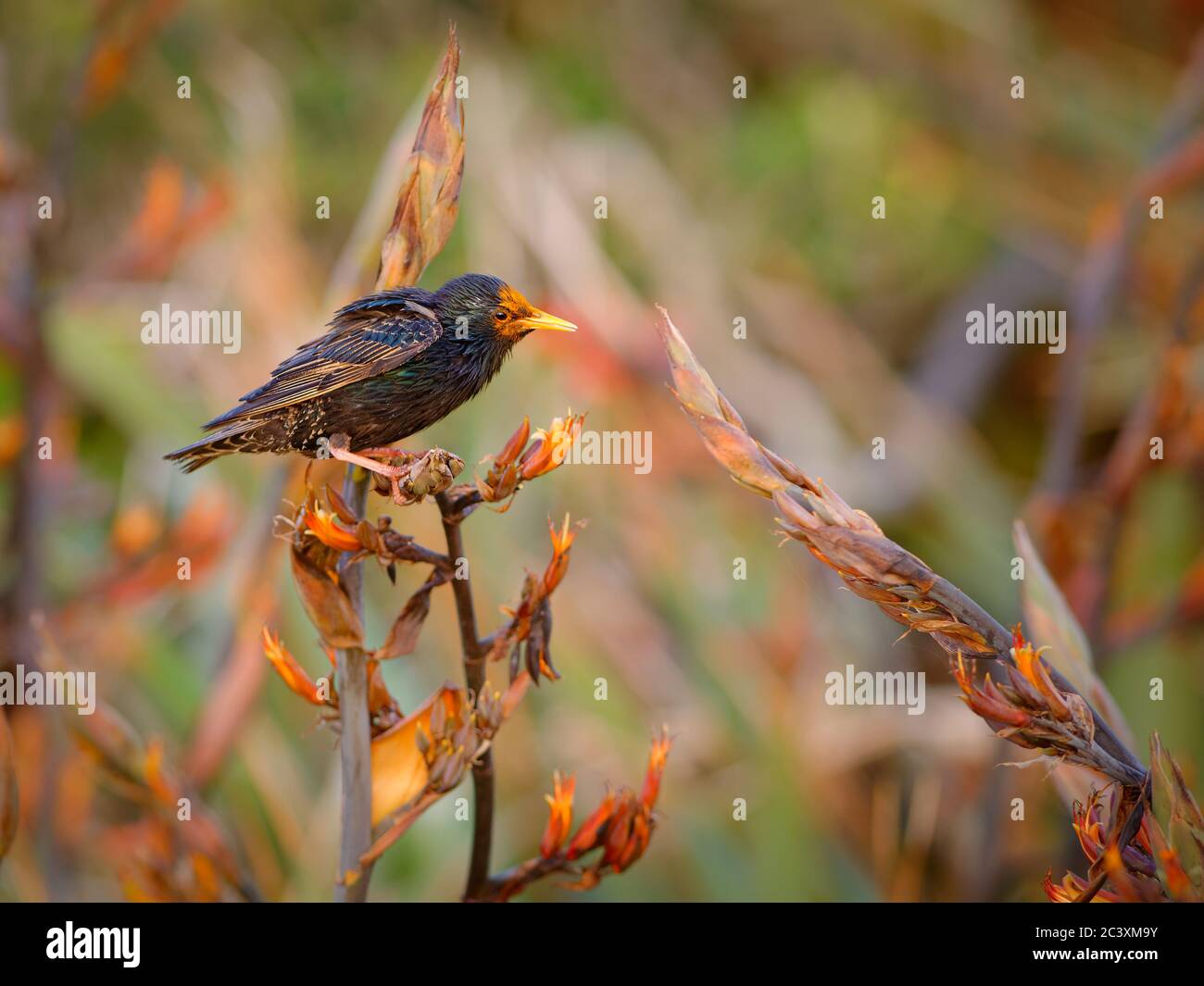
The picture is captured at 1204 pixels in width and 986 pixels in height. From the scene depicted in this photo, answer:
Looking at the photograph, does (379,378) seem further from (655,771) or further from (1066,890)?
(1066,890)

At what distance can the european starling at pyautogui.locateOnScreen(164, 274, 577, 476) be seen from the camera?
2.86ft

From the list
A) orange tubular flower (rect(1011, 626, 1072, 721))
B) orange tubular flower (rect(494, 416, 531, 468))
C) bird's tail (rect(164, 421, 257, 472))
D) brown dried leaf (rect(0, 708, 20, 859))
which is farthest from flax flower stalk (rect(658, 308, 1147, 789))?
brown dried leaf (rect(0, 708, 20, 859))

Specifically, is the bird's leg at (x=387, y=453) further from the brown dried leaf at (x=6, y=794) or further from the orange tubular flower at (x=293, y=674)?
the brown dried leaf at (x=6, y=794)

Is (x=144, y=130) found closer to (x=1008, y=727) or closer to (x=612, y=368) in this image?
(x=612, y=368)

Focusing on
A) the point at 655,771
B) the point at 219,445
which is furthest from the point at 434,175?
the point at 655,771

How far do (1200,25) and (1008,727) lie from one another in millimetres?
3033

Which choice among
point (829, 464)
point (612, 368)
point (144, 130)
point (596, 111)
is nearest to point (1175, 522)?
point (829, 464)

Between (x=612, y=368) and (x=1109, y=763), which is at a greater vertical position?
(x=612, y=368)

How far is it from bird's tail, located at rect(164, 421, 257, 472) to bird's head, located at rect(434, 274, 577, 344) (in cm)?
16

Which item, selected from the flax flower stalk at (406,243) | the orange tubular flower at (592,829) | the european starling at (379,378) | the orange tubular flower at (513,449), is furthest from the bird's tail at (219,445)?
the orange tubular flower at (592,829)

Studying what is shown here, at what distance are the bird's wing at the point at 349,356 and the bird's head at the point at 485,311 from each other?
16 millimetres

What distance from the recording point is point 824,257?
3.06 meters

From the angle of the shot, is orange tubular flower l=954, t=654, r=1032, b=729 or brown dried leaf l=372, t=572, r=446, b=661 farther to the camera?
brown dried leaf l=372, t=572, r=446, b=661

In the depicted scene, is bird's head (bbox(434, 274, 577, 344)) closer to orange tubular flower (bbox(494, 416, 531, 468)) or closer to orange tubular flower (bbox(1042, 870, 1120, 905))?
orange tubular flower (bbox(494, 416, 531, 468))
